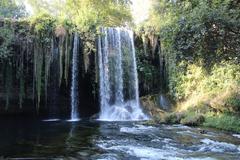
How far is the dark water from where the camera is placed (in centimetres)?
902

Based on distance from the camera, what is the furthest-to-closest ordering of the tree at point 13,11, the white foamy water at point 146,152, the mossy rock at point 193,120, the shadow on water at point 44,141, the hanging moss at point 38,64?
the tree at point 13,11, the hanging moss at point 38,64, the mossy rock at point 193,120, the shadow on water at point 44,141, the white foamy water at point 146,152

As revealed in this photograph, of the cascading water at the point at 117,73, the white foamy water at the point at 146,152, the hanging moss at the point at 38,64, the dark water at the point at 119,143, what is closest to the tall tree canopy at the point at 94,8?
the cascading water at the point at 117,73

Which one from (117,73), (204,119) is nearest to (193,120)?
(204,119)

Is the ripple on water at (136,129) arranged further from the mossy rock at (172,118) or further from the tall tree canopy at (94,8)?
the tall tree canopy at (94,8)

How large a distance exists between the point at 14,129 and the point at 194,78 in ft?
31.3

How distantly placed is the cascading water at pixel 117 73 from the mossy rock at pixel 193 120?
3593mm

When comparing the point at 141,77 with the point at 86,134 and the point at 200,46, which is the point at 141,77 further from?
the point at 200,46

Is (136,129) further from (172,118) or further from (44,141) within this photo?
(44,141)

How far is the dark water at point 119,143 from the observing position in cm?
→ 902

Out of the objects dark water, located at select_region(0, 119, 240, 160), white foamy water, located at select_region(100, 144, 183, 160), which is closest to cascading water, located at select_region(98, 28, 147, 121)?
dark water, located at select_region(0, 119, 240, 160)

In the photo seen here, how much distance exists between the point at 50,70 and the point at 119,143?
398 inches

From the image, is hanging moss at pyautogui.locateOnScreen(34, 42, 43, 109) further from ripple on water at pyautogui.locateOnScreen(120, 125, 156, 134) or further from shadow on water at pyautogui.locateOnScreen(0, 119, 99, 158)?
ripple on water at pyautogui.locateOnScreen(120, 125, 156, 134)

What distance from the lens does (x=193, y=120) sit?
52.1 ft

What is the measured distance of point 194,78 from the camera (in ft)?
65.0
